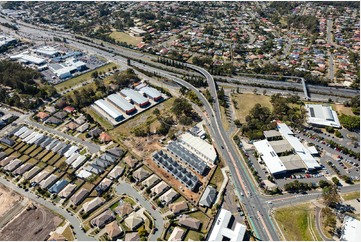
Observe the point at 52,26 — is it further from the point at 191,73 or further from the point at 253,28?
the point at 253,28

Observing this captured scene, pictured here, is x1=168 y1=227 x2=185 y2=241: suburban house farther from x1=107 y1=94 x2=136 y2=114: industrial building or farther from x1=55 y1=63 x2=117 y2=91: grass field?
x1=55 y1=63 x2=117 y2=91: grass field

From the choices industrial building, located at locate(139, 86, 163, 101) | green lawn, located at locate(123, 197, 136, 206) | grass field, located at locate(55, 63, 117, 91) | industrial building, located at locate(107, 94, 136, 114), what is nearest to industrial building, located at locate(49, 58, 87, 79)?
grass field, located at locate(55, 63, 117, 91)

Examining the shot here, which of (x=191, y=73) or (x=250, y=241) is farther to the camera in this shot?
(x=191, y=73)

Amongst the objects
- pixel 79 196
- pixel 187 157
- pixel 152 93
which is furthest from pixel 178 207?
pixel 152 93

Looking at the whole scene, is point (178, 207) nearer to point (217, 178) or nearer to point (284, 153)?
point (217, 178)

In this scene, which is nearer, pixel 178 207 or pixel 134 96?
pixel 178 207

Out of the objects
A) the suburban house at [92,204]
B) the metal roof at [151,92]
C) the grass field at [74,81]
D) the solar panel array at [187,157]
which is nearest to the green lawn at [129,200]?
the suburban house at [92,204]

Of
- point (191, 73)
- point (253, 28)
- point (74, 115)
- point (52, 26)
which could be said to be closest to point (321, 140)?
point (191, 73)
